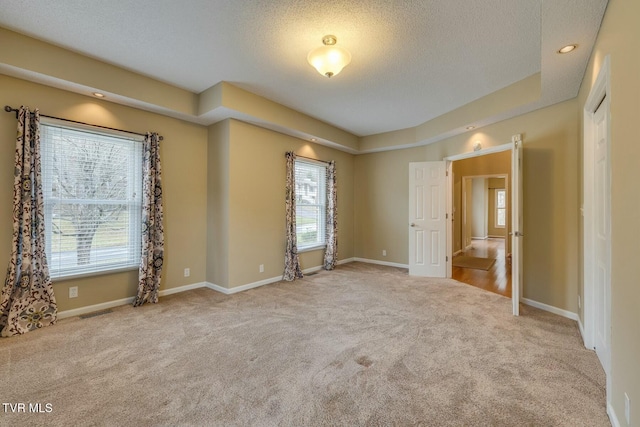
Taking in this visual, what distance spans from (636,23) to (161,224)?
15.1 ft

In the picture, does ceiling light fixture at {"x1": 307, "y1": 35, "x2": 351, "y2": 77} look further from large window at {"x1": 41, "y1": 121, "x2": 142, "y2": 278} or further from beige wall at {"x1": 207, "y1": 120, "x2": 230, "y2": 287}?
large window at {"x1": 41, "y1": 121, "x2": 142, "y2": 278}

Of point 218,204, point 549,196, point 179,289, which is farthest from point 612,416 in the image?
point 179,289

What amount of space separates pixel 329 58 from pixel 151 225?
3053mm

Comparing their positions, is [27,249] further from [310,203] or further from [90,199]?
[310,203]

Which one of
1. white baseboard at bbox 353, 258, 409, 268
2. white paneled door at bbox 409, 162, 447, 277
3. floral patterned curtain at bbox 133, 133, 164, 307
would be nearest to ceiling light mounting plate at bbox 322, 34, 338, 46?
floral patterned curtain at bbox 133, 133, 164, 307

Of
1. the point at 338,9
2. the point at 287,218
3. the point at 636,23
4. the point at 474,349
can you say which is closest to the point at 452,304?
the point at 474,349

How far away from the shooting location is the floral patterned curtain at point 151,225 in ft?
12.2

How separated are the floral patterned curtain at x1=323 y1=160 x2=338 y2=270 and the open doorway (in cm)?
228

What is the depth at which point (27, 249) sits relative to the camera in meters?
2.90

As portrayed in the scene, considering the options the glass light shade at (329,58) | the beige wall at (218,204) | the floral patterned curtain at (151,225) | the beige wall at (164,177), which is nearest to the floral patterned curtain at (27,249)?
the beige wall at (164,177)

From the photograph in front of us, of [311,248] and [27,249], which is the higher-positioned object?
[27,249]

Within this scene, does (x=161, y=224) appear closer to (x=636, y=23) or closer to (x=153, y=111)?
(x=153, y=111)

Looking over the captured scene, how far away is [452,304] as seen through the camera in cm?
373

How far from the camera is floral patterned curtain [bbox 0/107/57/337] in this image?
2826 mm
